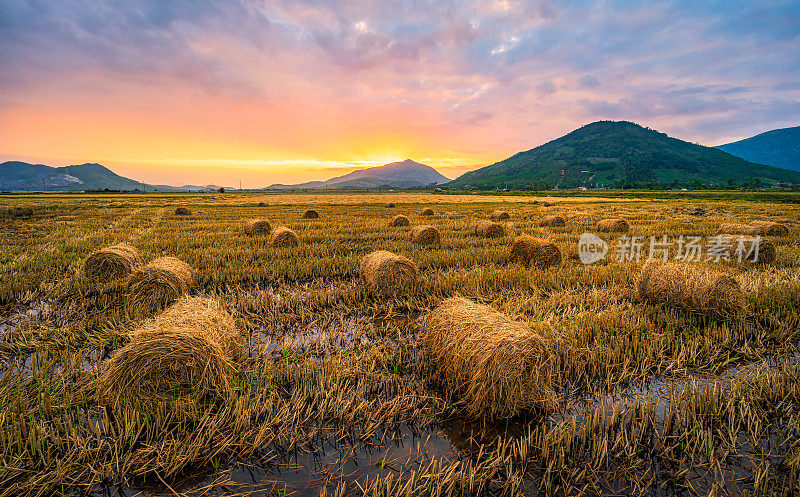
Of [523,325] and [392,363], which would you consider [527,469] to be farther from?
[392,363]

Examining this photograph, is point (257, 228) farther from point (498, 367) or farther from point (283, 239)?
point (498, 367)

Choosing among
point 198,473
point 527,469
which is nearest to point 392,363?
point 527,469

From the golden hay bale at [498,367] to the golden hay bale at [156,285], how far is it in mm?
7100

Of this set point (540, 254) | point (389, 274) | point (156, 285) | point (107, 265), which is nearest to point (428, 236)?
point (540, 254)

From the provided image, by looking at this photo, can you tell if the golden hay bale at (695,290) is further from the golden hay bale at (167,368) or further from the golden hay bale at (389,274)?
the golden hay bale at (167,368)

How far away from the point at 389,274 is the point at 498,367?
4.96 meters

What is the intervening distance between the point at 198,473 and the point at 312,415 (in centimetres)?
129

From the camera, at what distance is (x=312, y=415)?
167 inches

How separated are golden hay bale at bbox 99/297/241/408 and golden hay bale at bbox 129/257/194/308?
3.75 metres

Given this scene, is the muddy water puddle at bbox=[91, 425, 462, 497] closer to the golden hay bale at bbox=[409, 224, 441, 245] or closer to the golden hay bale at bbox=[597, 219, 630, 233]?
the golden hay bale at bbox=[409, 224, 441, 245]

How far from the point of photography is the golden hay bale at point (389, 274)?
8.90 metres

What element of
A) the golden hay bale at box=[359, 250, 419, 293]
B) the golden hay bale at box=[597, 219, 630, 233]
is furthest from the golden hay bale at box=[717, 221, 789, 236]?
the golden hay bale at box=[359, 250, 419, 293]

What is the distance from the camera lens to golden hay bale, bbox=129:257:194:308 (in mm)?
7855

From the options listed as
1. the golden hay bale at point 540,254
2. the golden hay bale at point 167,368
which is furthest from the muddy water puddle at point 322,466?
the golden hay bale at point 540,254
